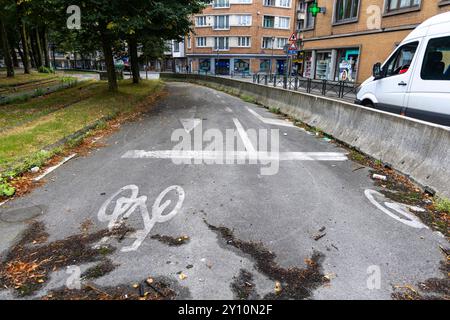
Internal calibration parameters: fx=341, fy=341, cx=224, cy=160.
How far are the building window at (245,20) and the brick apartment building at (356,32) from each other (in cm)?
3189

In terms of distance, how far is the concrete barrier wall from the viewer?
228 inches

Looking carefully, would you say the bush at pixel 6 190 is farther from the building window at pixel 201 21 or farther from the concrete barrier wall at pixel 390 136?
the building window at pixel 201 21

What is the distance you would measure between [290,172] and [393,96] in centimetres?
449

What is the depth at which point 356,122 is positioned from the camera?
29.0 feet

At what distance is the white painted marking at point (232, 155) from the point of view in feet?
25.5

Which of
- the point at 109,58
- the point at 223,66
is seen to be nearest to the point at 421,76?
the point at 109,58

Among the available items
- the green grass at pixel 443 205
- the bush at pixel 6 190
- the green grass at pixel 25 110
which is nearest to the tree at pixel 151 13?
the green grass at pixel 25 110

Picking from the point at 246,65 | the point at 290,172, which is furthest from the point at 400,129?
the point at 246,65

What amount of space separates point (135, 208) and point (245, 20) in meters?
63.2

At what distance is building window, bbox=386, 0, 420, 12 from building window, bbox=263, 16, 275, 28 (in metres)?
44.5

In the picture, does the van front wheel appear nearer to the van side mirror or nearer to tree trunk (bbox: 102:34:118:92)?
the van side mirror

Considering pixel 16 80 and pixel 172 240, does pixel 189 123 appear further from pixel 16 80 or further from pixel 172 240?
pixel 16 80

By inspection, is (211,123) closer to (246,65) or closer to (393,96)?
(393,96)

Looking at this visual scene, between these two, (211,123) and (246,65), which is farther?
(246,65)
